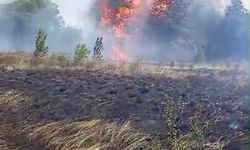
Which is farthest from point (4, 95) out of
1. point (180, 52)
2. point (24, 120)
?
point (180, 52)

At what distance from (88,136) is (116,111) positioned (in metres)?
1.81

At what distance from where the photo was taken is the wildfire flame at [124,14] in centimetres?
4103

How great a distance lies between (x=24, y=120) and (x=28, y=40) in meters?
40.4

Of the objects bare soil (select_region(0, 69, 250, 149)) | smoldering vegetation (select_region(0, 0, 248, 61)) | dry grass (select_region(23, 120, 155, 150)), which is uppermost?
smoldering vegetation (select_region(0, 0, 248, 61))

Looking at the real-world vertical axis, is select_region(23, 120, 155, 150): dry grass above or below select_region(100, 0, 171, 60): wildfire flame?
below

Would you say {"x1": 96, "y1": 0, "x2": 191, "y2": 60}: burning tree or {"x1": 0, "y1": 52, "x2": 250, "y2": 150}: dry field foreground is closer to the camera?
{"x1": 0, "y1": 52, "x2": 250, "y2": 150}: dry field foreground

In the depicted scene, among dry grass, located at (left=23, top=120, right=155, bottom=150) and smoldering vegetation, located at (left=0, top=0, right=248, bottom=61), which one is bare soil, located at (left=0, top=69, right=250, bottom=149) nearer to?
dry grass, located at (left=23, top=120, right=155, bottom=150)

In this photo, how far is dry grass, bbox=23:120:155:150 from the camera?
8.51 metres

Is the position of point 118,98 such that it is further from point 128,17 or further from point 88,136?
point 128,17

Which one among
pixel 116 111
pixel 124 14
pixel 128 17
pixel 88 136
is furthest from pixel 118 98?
pixel 128 17

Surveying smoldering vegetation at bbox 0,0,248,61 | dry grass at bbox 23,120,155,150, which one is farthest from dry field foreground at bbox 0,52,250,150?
smoldering vegetation at bbox 0,0,248,61

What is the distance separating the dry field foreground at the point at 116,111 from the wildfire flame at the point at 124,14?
25.8 metres

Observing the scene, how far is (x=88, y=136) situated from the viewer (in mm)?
8797

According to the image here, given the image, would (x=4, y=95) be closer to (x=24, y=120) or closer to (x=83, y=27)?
(x=24, y=120)
